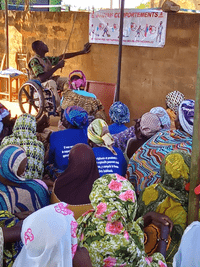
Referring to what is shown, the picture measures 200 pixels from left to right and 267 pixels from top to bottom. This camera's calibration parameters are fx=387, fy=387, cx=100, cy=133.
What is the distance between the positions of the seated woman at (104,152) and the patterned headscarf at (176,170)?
0.87m

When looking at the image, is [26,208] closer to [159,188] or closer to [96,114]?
[159,188]

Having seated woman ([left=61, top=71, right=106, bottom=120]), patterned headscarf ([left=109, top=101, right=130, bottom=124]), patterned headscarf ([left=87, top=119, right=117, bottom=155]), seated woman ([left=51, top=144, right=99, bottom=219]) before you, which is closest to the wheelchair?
seated woman ([left=61, top=71, right=106, bottom=120])

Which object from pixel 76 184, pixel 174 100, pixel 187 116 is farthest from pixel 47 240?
pixel 174 100

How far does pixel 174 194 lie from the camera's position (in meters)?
2.53

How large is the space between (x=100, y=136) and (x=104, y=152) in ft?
0.62

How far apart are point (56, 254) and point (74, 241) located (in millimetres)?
129

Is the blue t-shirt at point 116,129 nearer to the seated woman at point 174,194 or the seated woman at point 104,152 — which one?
the seated woman at point 104,152

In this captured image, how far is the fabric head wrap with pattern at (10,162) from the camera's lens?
2.58 metres

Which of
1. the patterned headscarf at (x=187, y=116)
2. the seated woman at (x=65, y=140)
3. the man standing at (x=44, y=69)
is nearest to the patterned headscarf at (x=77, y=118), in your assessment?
the seated woman at (x=65, y=140)

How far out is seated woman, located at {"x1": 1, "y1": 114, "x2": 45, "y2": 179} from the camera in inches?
135

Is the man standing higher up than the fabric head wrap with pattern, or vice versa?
the man standing

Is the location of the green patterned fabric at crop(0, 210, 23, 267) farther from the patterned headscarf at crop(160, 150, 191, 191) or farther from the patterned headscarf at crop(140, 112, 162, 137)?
the patterned headscarf at crop(140, 112, 162, 137)

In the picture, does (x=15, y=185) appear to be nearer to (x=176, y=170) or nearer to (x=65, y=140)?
(x=176, y=170)

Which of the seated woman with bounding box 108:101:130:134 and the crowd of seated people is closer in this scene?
the crowd of seated people
